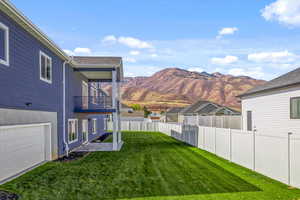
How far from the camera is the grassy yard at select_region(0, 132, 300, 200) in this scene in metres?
6.77

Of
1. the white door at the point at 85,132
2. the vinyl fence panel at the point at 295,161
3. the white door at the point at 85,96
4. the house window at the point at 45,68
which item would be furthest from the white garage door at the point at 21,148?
the vinyl fence panel at the point at 295,161

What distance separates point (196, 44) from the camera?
137 ft

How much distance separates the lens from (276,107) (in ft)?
46.8

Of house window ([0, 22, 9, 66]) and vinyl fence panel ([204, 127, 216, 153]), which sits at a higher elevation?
house window ([0, 22, 9, 66])

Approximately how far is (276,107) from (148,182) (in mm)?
9714

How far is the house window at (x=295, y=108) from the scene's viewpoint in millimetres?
12305

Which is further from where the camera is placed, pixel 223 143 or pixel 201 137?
pixel 201 137

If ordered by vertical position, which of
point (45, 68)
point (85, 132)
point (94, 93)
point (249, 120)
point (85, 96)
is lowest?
point (85, 132)

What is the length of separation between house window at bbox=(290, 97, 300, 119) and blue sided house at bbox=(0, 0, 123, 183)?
994 cm

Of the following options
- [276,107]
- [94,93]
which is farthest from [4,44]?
[94,93]

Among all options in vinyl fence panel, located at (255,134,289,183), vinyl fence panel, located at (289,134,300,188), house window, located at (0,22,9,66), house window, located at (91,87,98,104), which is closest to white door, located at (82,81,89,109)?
house window, located at (91,87,98,104)

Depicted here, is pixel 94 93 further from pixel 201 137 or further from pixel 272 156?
pixel 272 156

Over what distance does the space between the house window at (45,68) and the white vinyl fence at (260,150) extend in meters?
8.72

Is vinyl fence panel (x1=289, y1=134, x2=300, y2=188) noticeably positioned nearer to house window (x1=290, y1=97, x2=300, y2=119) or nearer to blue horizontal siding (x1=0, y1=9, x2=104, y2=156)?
house window (x1=290, y1=97, x2=300, y2=119)
